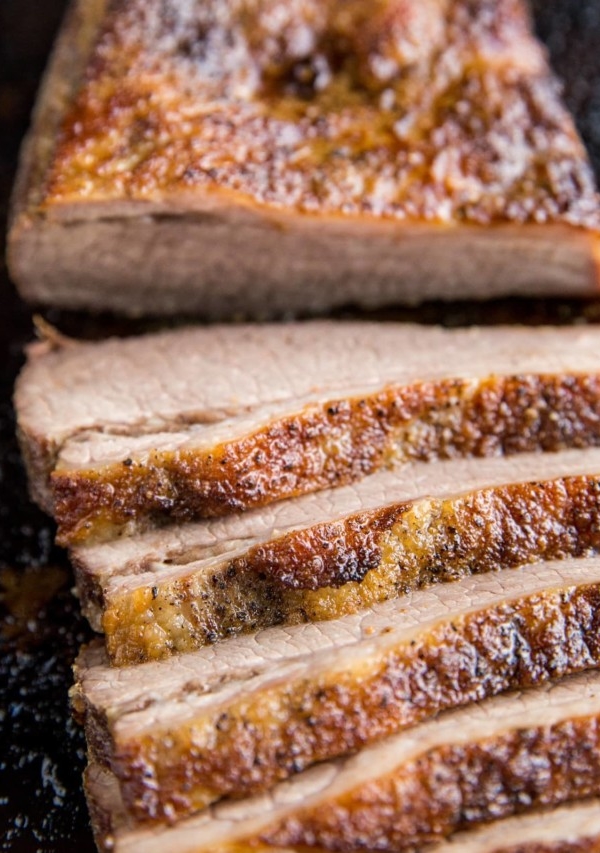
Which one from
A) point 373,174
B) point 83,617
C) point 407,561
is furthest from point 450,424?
point 83,617

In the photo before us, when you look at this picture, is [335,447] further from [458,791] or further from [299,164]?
[299,164]

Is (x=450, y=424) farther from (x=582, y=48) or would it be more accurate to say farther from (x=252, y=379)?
(x=582, y=48)

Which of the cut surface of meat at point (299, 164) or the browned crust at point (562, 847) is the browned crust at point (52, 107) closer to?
the cut surface of meat at point (299, 164)

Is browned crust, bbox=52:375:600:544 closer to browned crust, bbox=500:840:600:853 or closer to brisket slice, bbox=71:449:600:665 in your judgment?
brisket slice, bbox=71:449:600:665

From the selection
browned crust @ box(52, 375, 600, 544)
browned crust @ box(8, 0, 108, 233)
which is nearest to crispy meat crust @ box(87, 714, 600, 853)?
browned crust @ box(52, 375, 600, 544)

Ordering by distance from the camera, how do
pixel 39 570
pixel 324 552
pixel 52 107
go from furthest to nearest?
pixel 52 107, pixel 39 570, pixel 324 552

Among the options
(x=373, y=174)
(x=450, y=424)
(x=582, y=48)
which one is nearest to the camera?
(x=450, y=424)

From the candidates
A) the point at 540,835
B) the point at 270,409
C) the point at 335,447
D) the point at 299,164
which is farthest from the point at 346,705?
the point at 299,164
